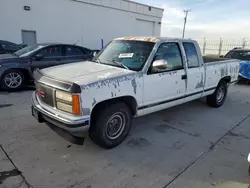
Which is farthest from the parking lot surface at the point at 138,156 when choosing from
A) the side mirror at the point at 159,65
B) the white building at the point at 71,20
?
the white building at the point at 71,20

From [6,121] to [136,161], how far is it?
2889 millimetres

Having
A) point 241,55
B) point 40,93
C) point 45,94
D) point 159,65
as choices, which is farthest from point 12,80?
point 241,55

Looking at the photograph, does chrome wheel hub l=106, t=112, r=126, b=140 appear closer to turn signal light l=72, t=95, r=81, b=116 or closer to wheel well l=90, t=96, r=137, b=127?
wheel well l=90, t=96, r=137, b=127

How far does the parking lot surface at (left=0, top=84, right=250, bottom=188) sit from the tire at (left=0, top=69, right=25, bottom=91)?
6.76 ft

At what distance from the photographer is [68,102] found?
2.91 m

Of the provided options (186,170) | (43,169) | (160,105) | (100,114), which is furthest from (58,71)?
(186,170)

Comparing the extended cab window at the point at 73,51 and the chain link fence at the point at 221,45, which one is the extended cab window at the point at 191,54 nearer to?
the extended cab window at the point at 73,51

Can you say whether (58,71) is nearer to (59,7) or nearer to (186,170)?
(186,170)

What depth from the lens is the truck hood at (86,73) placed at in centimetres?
305

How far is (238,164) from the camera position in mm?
3205

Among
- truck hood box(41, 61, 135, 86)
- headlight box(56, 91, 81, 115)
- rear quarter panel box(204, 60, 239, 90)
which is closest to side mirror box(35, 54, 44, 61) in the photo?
truck hood box(41, 61, 135, 86)

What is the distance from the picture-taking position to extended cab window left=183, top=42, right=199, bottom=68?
4.50 m

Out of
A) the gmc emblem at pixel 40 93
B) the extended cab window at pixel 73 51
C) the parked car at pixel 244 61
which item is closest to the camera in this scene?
the gmc emblem at pixel 40 93

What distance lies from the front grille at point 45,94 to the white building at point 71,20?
12.4m
